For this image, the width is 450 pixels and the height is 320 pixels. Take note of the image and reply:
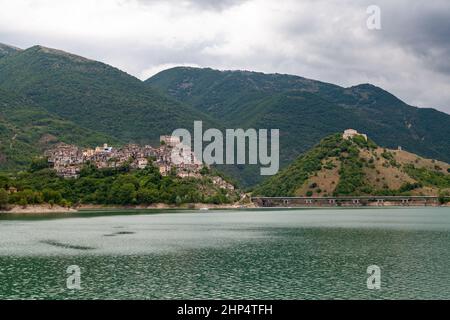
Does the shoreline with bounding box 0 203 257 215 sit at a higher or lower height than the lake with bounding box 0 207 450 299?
higher

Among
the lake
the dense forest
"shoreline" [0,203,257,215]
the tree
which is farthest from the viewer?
the dense forest

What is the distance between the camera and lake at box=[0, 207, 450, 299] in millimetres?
35594

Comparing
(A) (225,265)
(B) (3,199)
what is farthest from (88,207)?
(A) (225,265)

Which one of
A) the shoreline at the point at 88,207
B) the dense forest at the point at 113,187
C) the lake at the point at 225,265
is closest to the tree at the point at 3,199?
the shoreline at the point at 88,207

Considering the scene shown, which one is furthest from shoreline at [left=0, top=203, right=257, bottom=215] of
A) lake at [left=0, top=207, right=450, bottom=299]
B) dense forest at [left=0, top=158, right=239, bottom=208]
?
lake at [left=0, top=207, right=450, bottom=299]

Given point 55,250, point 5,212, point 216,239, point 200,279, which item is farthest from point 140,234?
point 5,212

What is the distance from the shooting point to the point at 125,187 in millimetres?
162750

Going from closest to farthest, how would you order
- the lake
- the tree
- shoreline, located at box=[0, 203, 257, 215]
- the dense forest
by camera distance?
the lake < the tree < shoreline, located at box=[0, 203, 257, 215] < the dense forest

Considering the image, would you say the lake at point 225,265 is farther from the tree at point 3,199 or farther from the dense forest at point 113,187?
the dense forest at point 113,187

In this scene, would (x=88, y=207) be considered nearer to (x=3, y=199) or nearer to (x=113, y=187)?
(x=113, y=187)

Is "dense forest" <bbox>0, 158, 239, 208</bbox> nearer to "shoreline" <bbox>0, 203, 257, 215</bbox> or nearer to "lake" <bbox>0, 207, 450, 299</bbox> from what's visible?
"shoreline" <bbox>0, 203, 257, 215</bbox>
